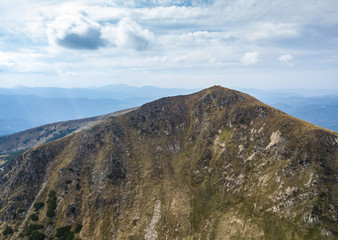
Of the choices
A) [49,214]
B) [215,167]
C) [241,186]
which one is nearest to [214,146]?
[215,167]

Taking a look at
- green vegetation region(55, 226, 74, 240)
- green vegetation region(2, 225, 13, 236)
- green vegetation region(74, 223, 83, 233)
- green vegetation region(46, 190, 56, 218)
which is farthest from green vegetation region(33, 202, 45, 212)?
green vegetation region(74, 223, 83, 233)

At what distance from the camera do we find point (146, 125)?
139 meters

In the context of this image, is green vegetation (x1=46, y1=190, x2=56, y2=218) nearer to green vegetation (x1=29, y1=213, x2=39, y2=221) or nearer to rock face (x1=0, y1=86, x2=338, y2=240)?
rock face (x1=0, y1=86, x2=338, y2=240)

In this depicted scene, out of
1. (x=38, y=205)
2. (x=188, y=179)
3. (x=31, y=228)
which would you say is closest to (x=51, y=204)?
(x=38, y=205)

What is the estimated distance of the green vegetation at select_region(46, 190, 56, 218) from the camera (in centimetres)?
8620

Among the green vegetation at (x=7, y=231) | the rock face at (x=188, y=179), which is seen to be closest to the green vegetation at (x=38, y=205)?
the rock face at (x=188, y=179)

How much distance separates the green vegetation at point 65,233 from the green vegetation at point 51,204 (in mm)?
10786

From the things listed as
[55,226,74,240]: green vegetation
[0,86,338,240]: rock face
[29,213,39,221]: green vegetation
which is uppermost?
[0,86,338,240]: rock face

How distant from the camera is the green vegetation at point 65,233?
3022 inches

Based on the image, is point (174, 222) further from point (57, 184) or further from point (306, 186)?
point (57, 184)

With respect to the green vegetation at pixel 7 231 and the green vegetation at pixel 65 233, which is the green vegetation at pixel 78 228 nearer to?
the green vegetation at pixel 65 233

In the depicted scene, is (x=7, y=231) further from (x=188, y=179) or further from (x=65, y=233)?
(x=188, y=179)

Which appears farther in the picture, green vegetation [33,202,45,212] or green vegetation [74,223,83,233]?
green vegetation [33,202,45,212]

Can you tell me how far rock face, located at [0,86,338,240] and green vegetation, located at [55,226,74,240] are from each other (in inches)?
17.1
